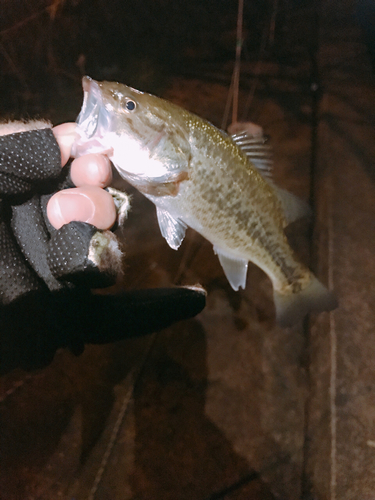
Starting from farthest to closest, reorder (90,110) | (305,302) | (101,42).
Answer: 1. (101,42)
2. (305,302)
3. (90,110)

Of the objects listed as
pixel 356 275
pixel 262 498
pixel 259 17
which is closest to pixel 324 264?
pixel 356 275

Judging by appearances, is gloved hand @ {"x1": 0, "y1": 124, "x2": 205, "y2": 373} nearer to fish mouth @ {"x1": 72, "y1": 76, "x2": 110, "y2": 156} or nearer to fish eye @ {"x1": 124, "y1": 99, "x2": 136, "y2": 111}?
fish mouth @ {"x1": 72, "y1": 76, "x2": 110, "y2": 156}

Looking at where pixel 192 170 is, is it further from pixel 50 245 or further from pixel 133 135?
pixel 50 245

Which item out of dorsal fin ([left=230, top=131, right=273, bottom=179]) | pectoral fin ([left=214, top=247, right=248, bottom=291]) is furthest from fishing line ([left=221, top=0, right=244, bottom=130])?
pectoral fin ([left=214, top=247, right=248, bottom=291])

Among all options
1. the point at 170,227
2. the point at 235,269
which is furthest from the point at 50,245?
the point at 235,269

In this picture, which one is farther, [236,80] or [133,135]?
[236,80]

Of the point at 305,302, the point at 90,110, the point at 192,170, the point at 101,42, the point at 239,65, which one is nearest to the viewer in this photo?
the point at 90,110

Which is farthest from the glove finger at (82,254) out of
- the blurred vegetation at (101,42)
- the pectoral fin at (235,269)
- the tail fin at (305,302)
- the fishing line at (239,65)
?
the fishing line at (239,65)
